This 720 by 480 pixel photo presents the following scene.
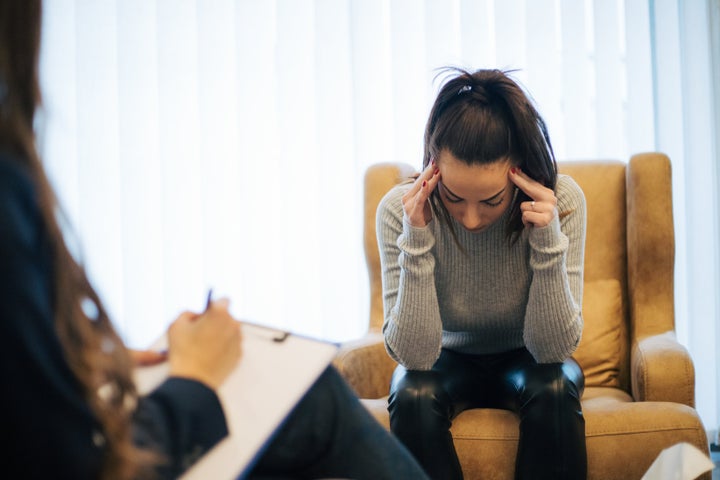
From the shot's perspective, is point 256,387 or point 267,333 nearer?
point 256,387

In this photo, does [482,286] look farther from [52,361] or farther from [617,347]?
[52,361]

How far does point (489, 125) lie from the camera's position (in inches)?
50.7

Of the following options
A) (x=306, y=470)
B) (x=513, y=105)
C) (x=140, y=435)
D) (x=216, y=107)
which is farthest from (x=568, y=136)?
(x=140, y=435)

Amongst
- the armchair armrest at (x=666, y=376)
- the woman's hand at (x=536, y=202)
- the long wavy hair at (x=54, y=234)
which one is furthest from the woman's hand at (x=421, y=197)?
the long wavy hair at (x=54, y=234)

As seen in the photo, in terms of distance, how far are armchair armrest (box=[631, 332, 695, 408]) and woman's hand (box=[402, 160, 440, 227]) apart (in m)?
0.56

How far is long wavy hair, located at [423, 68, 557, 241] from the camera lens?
1.28 meters

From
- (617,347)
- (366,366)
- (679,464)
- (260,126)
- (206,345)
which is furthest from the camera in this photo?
(260,126)

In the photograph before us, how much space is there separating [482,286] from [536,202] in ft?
0.74

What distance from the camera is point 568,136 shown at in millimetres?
2191

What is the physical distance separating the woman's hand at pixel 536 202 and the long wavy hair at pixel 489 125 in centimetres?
3

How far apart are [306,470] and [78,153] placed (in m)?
1.80

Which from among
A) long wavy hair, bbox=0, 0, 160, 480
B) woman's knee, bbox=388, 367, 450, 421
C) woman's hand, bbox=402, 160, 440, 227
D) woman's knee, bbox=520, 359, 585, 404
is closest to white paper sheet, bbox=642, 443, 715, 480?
woman's knee, bbox=520, 359, 585, 404

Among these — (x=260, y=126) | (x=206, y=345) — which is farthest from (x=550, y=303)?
(x=260, y=126)

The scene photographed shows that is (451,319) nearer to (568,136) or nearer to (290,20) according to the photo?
(568,136)
